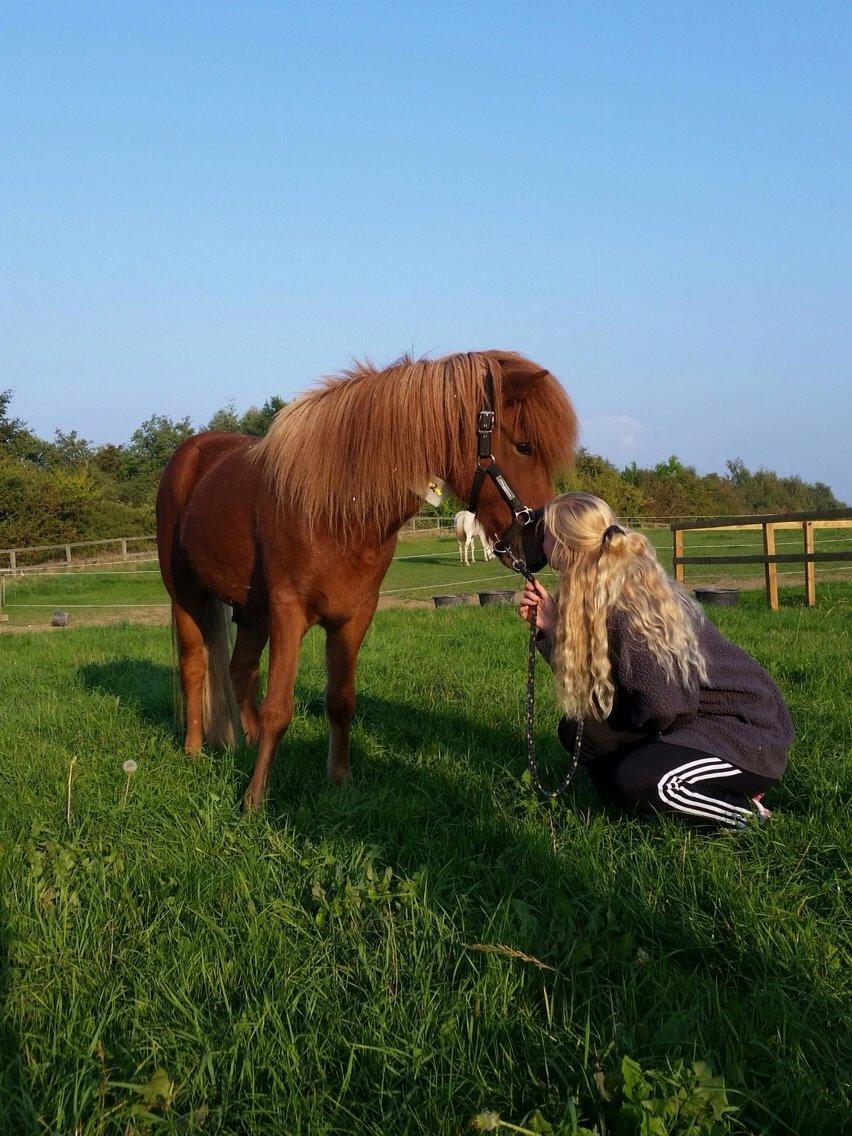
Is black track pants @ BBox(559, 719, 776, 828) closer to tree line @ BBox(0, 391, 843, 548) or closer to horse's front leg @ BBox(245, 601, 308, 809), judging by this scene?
horse's front leg @ BBox(245, 601, 308, 809)

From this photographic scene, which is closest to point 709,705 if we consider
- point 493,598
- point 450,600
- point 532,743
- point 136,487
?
point 532,743

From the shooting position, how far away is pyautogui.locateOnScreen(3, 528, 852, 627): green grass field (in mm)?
19406

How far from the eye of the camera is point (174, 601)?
5.81 m

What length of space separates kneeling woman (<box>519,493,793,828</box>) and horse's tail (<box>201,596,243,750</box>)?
2597 mm

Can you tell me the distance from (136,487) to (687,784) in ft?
174

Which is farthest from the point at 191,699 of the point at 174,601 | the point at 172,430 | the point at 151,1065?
the point at 172,430

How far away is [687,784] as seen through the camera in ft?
10.8

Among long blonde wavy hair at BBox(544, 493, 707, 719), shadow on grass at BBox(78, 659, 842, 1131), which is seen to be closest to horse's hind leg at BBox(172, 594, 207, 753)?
shadow on grass at BBox(78, 659, 842, 1131)

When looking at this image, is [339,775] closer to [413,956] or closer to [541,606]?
[541,606]

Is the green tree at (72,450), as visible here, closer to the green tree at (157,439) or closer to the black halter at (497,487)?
the green tree at (157,439)

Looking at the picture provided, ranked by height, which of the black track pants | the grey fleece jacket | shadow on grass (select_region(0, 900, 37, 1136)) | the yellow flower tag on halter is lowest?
shadow on grass (select_region(0, 900, 37, 1136))

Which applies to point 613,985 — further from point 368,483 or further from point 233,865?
point 368,483

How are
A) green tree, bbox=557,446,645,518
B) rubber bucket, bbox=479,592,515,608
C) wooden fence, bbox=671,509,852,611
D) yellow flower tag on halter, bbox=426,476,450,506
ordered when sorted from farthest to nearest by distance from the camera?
1. green tree, bbox=557,446,645,518
2. rubber bucket, bbox=479,592,515,608
3. wooden fence, bbox=671,509,852,611
4. yellow flower tag on halter, bbox=426,476,450,506

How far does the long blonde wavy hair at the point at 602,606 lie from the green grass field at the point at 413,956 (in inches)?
21.0
